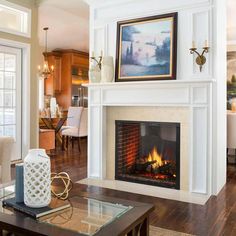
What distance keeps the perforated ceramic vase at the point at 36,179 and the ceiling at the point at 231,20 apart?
4242 mm

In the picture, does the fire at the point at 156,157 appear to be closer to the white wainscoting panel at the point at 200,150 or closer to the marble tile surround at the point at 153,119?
the marble tile surround at the point at 153,119

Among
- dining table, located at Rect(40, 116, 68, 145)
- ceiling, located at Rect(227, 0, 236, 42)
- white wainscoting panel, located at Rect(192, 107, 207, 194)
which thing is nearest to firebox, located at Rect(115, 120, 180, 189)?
white wainscoting panel, located at Rect(192, 107, 207, 194)

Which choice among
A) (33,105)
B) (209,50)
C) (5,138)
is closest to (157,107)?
(209,50)

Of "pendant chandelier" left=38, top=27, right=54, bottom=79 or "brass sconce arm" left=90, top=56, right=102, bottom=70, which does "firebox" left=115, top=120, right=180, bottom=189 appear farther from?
"pendant chandelier" left=38, top=27, right=54, bottom=79

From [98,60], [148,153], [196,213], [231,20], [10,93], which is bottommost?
[196,213]

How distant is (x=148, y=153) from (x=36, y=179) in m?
2.58

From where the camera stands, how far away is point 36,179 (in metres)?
1.95

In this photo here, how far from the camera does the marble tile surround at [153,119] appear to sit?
391 cm

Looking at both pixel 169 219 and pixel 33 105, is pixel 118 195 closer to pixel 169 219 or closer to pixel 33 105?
pixel 169 219

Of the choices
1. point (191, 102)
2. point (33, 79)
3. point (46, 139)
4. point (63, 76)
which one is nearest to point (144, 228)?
point (191, 102)

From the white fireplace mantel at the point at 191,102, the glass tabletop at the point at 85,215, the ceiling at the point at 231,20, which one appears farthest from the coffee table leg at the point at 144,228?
the ceiling at the point at 231,20

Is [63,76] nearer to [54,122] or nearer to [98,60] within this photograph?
[54,122]

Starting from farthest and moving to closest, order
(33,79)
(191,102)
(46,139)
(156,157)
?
(46,139)
(33,79)
(156,157)
(191,102)

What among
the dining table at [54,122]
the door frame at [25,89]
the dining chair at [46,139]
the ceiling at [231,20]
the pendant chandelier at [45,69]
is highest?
the ceiling at [231,20]
